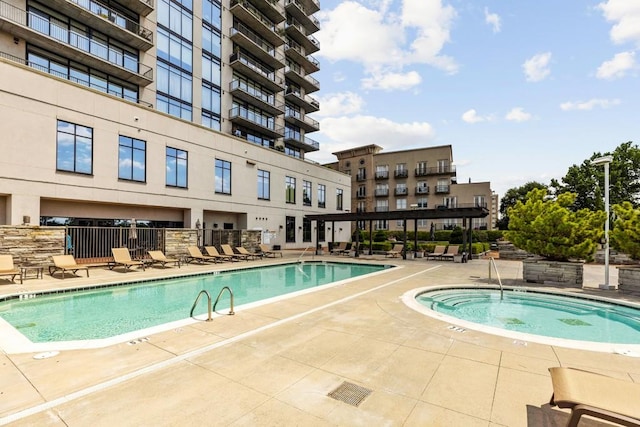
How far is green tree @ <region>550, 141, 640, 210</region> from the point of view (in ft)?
112

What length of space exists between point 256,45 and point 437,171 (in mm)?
30079

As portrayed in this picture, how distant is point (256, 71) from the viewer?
29.7 m

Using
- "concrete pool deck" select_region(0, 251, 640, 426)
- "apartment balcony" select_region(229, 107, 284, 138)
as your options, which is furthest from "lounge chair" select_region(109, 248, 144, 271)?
"apartment balcony" select_region(229, 107, 284, 138)

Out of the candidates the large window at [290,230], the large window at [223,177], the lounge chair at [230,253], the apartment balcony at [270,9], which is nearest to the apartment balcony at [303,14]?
the apartment balcony at [270,9]

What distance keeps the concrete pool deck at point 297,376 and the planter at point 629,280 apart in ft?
23.0

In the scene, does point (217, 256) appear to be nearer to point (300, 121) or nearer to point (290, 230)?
point (290, 230)

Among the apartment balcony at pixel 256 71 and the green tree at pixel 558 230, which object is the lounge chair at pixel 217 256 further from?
the apartment balcony at pixel 256 71

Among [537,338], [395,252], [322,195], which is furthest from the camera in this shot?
[322,195]

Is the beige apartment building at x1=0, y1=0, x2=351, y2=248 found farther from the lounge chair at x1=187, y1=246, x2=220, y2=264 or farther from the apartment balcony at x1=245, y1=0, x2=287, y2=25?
the lounge chair at x1=187, y1=246, x2=220, y2=264

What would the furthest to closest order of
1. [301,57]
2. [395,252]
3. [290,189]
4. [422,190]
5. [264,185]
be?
[422,190], [301,57], [290,189], [264,185], [395,252]

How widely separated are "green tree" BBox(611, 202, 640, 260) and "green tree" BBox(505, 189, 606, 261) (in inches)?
25.5

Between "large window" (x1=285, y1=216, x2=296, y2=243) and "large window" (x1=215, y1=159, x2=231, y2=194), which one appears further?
"large window" (x1=285, y1=216, x2=296, y2=243)

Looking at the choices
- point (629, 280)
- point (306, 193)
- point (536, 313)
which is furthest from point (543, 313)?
point (306, 193)

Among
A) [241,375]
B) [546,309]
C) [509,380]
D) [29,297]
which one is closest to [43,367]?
[241,375]
